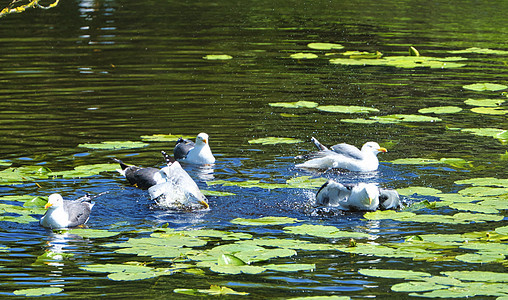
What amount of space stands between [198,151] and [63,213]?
278 cm

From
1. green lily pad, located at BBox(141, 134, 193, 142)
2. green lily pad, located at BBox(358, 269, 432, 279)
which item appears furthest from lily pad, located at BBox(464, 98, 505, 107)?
green lily pad, located at BBox(358, 269, 432, 279)

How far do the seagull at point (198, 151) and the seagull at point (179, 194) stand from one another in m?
1.61

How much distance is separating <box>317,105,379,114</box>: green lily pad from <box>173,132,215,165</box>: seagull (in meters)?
2.49

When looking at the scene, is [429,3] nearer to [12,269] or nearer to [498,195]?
[498,195]

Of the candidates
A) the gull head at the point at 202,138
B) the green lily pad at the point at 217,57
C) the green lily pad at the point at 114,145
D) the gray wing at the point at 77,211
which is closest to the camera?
the gray wing at the point at 77,211

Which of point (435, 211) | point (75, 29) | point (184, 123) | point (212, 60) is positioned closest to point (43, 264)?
point (435, 211)

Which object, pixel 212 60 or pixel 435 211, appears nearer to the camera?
pixel 435 211

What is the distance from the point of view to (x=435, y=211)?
800 centimetres

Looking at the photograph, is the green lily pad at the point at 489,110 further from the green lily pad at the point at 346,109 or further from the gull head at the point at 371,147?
the gull head at the point at 371,147

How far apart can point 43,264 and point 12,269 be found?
10.1 inches

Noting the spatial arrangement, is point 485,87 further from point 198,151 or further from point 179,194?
point 179,194

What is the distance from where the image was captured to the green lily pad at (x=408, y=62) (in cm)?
1521

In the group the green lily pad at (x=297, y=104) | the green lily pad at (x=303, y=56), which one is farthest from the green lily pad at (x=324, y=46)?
the green lily pad at (x=297, y=104)

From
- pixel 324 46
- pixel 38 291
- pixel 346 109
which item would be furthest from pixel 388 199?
pixel 324 46
